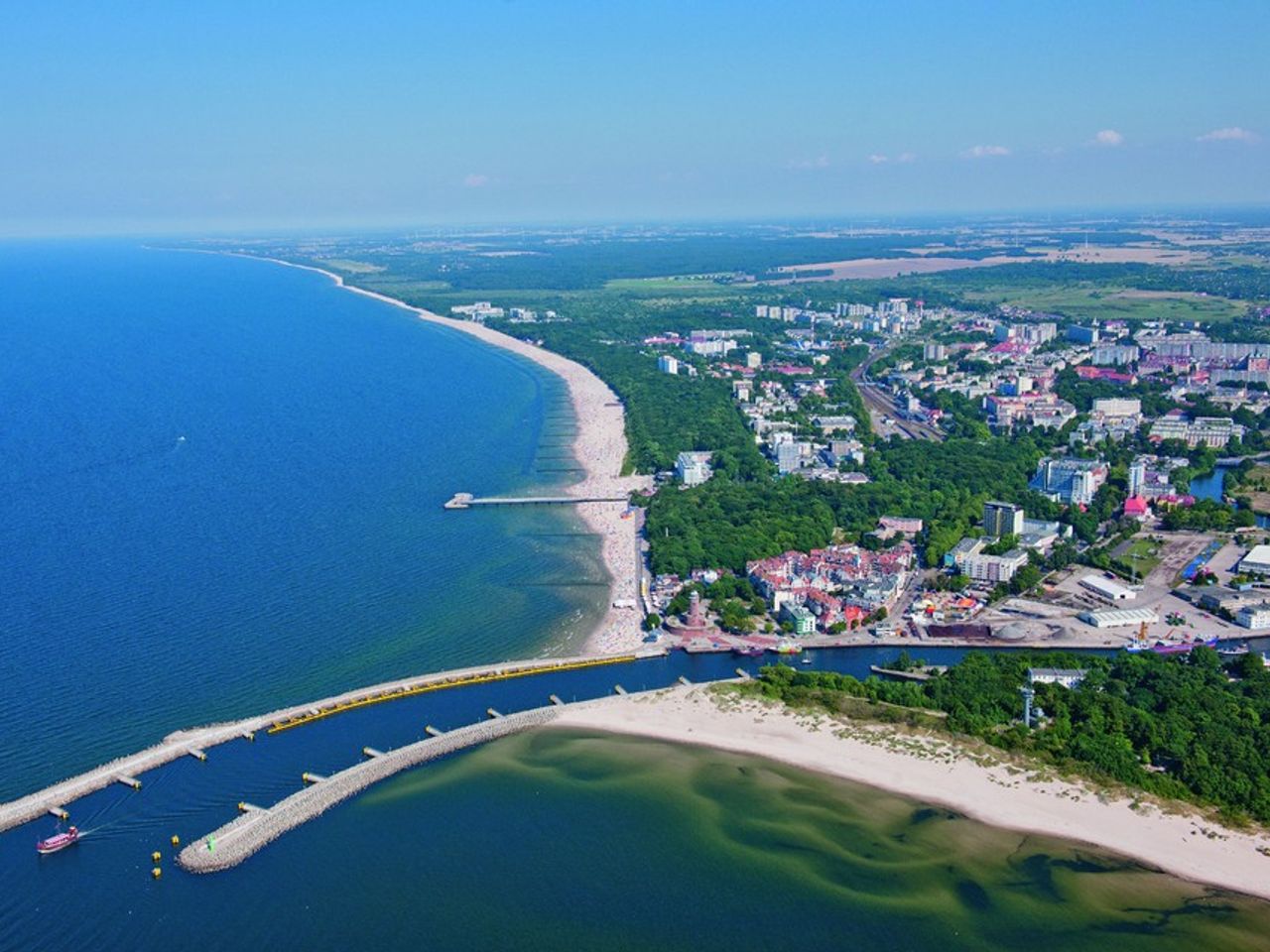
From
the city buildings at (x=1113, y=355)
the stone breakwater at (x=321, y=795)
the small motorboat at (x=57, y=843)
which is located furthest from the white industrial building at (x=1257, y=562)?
the city buildings at (x=1113, y=355)

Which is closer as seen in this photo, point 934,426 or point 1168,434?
point 1168,434

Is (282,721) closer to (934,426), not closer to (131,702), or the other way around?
(131,702)

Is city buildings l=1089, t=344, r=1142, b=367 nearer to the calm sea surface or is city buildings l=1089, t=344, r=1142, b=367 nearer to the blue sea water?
the blue sea water

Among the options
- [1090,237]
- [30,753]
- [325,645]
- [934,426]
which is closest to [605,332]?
[934,426]

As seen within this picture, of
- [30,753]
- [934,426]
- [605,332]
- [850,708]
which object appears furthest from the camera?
[605,332]

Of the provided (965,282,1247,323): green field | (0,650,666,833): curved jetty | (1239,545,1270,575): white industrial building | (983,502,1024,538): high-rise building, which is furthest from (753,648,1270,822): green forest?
(965,282,1247,323): green field

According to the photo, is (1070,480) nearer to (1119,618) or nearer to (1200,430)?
(1119,618)

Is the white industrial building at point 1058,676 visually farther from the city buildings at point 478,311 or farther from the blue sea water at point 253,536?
the city buildings at point 478,311
